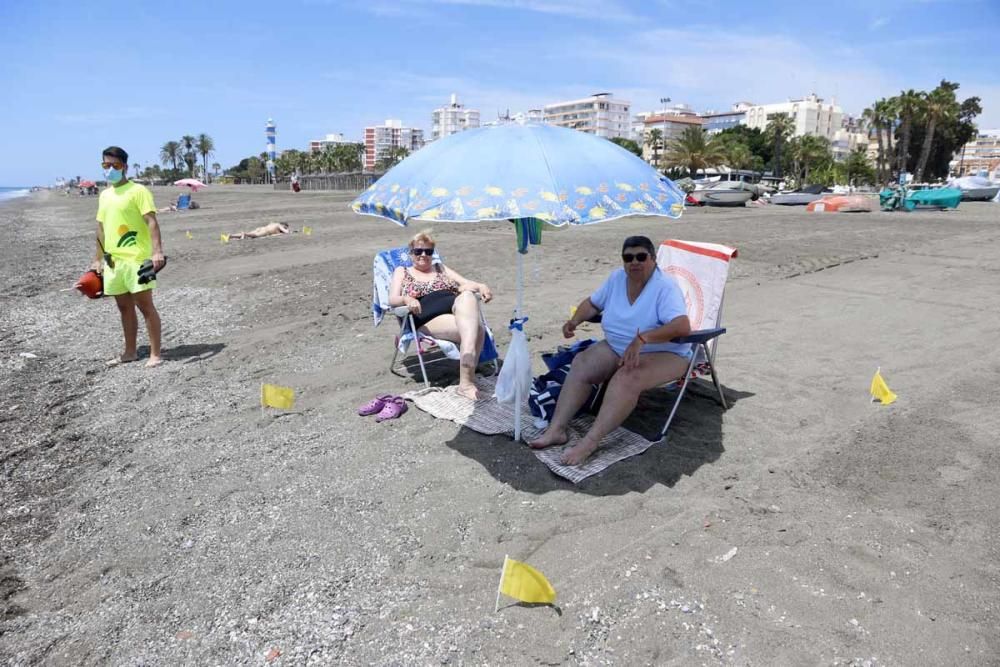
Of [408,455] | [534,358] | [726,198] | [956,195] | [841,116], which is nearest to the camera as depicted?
[408,455]

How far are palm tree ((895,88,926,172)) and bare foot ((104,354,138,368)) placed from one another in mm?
68885

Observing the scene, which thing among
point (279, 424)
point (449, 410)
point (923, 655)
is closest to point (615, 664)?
point (923, 655)

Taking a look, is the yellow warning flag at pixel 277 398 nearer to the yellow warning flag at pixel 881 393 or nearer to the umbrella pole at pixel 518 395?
the umbrella pole at pixel 518 395

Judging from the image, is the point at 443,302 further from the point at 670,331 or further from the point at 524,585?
the point at 524,585

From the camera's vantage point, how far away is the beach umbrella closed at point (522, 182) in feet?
9.18

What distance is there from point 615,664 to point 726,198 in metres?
26.6

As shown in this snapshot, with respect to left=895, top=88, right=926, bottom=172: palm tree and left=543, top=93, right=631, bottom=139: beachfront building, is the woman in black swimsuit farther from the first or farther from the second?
left=543, top=93, right=631, bottom=139: beachfront building

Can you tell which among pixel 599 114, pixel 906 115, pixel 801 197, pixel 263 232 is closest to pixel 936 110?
pixel 906 115

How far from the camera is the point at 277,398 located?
176 inches

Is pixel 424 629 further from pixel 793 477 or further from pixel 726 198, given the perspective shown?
pixel 726 198

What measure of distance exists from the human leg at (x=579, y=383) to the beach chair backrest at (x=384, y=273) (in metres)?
1.70

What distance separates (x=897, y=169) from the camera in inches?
2495

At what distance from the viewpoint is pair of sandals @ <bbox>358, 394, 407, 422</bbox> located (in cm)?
419

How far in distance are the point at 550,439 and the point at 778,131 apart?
81.2 metres
